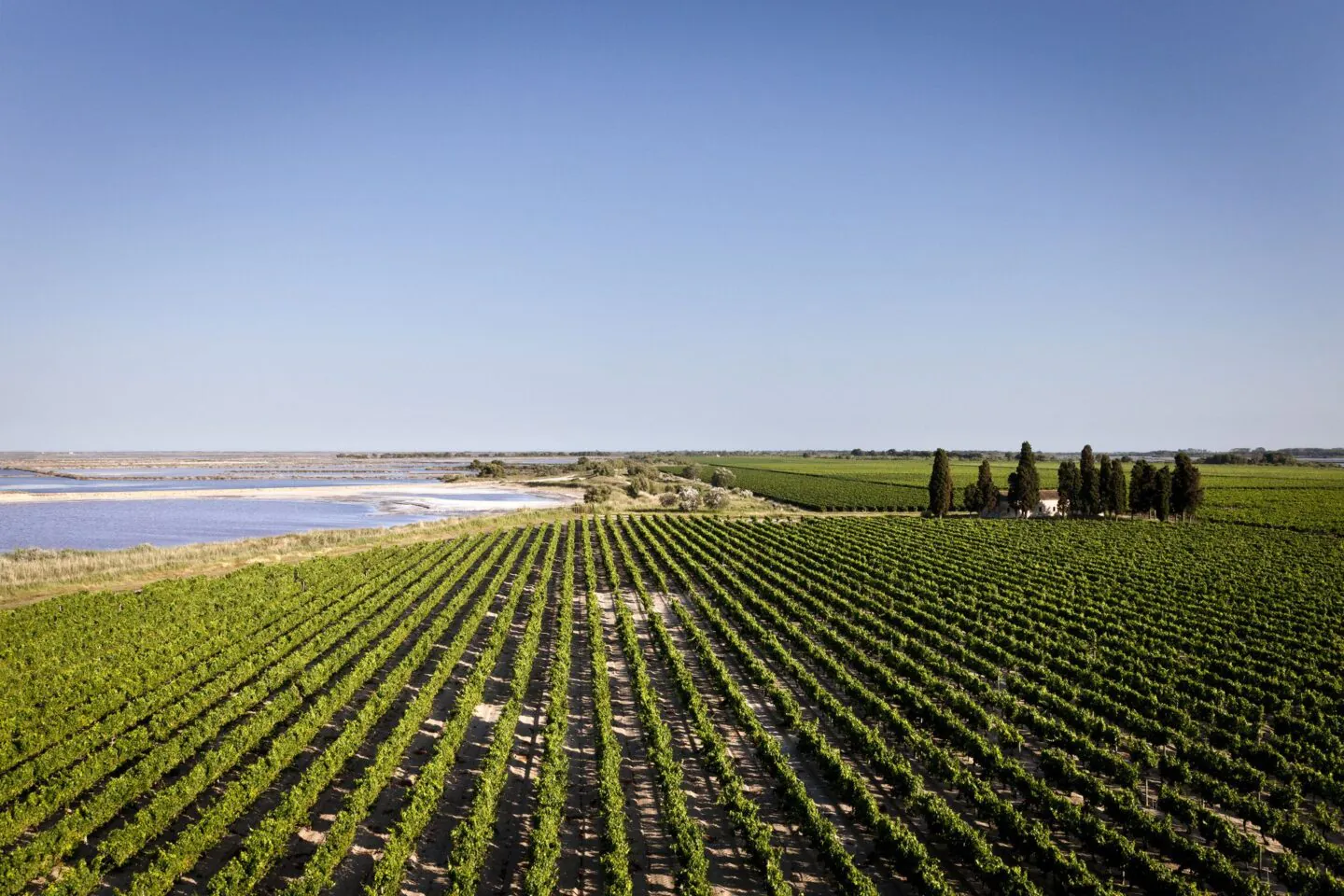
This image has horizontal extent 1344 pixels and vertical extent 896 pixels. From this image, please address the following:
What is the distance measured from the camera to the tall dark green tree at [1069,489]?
6462 cm

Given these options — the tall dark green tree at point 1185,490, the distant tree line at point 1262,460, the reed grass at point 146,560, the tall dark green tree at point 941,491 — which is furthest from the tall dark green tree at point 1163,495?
the distant tree line at point 1262,460

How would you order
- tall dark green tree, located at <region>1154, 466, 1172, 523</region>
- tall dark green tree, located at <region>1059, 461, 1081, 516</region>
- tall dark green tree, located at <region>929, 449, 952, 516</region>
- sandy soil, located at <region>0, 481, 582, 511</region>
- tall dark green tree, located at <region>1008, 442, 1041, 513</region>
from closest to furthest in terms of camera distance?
tall dark green tree, located at <region>1154, 466, 1172, 523</region>
tall dark green tree, located at <region>1059, 461, 1081, 516</region>
tall dark green tree, located at <region>1008, 442, 1041, 513</region>
tall dark green tree, located at <region>929, 449, 952, 516</region>
sandy soil, located at <region>0, 481, 582, 511</region>

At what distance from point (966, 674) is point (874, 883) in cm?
998

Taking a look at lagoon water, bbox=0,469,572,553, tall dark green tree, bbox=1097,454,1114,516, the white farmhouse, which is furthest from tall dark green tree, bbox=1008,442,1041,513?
lagoon water, bbox=0,469,572,553

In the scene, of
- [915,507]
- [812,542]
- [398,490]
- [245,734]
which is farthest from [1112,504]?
[398,490]

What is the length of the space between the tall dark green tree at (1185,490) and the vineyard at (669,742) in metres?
38.6

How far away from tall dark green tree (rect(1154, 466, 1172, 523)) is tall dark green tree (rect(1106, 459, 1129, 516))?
256cm

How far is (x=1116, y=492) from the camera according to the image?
6359 cm

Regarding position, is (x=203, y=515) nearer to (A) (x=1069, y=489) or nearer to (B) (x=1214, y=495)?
(A) (x=1069, y=489)

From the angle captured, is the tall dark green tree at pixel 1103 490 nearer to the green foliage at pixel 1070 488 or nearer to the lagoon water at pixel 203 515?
the green foliage at pixel 1070 488

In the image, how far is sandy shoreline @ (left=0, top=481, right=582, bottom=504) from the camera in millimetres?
78500

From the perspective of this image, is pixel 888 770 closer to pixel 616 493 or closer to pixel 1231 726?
pixel 1231 726

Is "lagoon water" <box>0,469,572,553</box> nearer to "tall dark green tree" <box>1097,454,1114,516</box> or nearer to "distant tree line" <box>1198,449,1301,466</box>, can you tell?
"tall dark green tree" <box>1097,454,1114,516</box>

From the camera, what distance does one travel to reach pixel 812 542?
4603 centimetres
